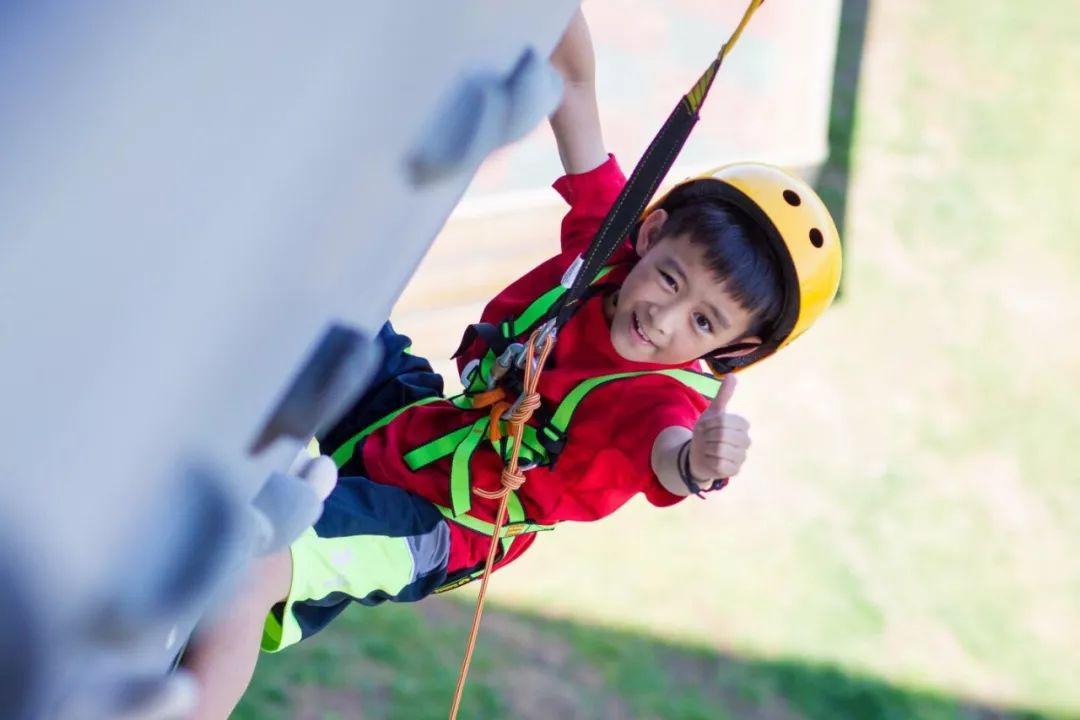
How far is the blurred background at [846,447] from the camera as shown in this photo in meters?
3.84

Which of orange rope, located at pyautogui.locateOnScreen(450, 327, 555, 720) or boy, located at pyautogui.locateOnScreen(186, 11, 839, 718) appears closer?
orange rope, located at pyautogui.locateOnScreen(450, 327, 555, 720)

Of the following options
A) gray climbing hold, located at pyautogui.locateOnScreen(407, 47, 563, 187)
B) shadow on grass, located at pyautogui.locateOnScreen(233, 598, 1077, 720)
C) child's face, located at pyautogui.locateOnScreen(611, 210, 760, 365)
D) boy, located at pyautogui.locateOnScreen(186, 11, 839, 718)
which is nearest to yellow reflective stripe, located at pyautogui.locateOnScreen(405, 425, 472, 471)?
boy, located at pyautogui.locateOnScreen(186, 11, 839, 718)

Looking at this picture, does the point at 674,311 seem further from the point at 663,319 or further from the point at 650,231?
the point at 650,231

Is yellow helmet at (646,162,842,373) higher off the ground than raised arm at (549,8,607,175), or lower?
lower

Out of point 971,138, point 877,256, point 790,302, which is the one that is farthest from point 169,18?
point 971,138

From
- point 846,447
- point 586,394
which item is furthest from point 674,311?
point 846,447

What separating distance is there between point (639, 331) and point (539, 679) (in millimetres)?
2522

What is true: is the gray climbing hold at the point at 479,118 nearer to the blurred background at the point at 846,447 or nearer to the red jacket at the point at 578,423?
the red jacket at the point at 578,423

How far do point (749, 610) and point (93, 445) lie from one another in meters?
3.87

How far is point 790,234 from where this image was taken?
1456mm

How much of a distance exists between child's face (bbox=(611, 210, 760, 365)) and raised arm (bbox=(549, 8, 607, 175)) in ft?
0.52

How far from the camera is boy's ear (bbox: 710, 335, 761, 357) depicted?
4.96 feet

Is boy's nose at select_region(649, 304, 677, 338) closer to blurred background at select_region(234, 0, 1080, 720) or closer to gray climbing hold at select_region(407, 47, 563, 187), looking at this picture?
gray climbing hold at select_region(407, 47, 563, 187)

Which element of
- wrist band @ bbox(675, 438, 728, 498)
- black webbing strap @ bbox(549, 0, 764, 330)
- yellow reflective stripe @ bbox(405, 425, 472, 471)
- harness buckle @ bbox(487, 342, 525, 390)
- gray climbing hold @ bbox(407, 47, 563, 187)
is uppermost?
gray climbing hold @ bbox(407, 47, 563, 187)
